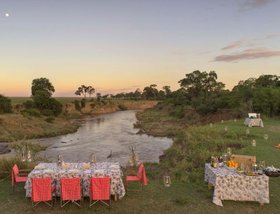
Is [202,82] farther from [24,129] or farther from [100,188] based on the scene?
[100,188]

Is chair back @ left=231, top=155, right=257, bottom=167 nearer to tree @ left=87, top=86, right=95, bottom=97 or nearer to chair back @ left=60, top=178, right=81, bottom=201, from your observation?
chair back @ left=60, top=178, right=81, bottom=201

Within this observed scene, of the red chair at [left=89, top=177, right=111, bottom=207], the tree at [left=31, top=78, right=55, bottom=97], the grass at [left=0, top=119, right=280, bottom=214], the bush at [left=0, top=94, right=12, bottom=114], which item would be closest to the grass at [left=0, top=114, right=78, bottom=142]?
the bush at [left=0, top=94, right=12, bottom=114]

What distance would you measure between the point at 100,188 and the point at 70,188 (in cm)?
87

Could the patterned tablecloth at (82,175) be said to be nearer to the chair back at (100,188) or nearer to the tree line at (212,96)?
the chair back at (100,188)

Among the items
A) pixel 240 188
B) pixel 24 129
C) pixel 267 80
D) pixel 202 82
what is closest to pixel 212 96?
pixel 267 80

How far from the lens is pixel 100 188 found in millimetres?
9352

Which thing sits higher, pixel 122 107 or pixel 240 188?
pixel 240 188

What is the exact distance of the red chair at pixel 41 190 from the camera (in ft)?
30.4

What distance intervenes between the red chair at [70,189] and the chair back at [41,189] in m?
0.38

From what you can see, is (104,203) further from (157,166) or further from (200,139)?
(200,139)

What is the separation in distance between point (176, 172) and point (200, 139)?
860 cm

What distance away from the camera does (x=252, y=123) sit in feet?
92.8

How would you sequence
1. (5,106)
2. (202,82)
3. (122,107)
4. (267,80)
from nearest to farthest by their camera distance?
1. (5,106)
2. (267,80)
3. (202,82)
4. (122,107)

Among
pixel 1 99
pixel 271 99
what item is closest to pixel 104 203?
pixel 271 99
